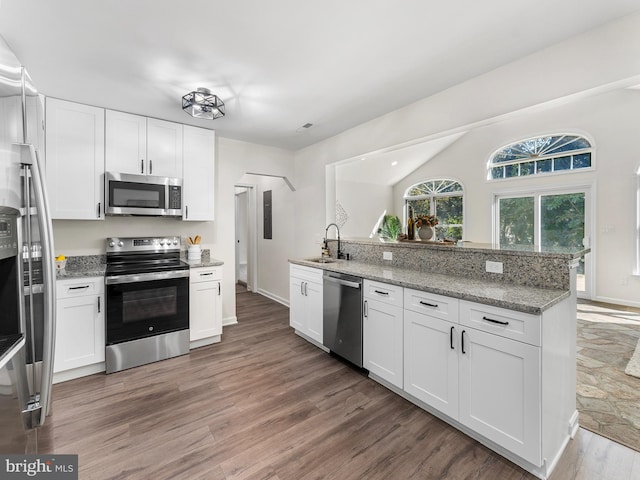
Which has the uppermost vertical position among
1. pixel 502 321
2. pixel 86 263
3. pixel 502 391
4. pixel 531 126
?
pixel 531 126

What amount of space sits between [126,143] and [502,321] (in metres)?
3.74

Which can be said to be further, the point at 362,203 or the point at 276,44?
the point at 362,203

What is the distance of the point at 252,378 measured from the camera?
2625 mm

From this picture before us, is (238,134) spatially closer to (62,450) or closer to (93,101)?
(93,101)

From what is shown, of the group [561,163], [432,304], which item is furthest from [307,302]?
[561,163]

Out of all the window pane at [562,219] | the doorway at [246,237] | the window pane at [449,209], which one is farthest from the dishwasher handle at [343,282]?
the window pane at [449,209]

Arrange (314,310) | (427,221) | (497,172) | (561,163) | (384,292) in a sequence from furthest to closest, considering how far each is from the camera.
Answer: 1. (497,172)
2. (561,163)
3. (314,310)
4. (427,221)
5. (384,292)

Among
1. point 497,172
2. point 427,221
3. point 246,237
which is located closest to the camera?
point 427,221

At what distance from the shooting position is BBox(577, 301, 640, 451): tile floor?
6.44ft

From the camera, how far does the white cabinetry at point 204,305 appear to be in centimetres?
323

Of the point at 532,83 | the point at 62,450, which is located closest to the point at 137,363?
the point at 62,450

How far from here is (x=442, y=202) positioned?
7414 millimetres

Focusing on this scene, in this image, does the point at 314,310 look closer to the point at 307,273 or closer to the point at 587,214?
the point at 307,273

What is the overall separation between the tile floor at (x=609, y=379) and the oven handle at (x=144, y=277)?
3.55 metres
